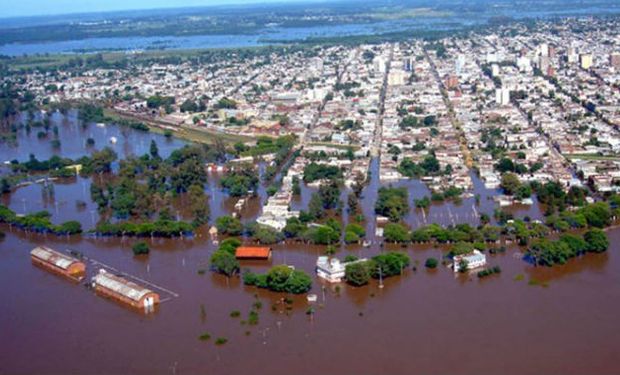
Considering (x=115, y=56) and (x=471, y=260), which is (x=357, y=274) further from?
(x=115, y=56)

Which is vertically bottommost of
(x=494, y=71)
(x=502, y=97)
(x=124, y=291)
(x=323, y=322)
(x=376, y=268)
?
(x=323, y=322)

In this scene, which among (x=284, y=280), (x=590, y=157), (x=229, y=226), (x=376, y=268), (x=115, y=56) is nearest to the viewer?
(x=284, y=280)

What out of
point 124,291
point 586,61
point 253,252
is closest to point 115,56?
point 586,61

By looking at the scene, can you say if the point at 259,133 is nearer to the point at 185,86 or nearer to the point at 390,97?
the point at 390,97

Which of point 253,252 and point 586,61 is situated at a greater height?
point 586,61

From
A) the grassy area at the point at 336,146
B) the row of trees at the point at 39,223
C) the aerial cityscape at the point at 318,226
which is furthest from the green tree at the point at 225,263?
the grassy area at the point at 336,146

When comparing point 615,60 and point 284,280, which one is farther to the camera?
point 615,60

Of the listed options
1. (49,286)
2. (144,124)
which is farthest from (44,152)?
(49,286)

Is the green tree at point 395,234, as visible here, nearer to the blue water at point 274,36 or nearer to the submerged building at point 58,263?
the submerged building at point 58,263

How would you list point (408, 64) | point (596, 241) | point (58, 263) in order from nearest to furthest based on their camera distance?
point (596, 241) → point (58, 263) → point (408, 64)
